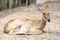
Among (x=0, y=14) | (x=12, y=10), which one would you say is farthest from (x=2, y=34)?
(x=12, y=10)

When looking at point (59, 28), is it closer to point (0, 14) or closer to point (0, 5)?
point (0, 14)

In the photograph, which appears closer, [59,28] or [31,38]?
[31,38]

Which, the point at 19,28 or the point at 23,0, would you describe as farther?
the point at 23,0

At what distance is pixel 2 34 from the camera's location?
22.1 feet

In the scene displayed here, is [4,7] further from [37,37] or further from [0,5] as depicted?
[37,37]

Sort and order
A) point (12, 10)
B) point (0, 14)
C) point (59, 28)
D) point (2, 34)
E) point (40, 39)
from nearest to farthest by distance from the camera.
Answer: point (40, 39), point (2, 34), point (59, 28), point (0, 14), point (12, 10)

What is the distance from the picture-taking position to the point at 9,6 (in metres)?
13.2

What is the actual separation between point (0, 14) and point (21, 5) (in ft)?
8.55

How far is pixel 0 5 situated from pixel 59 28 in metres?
5.73

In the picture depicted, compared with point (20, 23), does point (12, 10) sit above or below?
below

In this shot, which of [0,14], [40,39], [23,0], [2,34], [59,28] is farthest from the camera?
[23,0]

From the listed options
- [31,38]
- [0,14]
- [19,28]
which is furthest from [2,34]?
[0,14]

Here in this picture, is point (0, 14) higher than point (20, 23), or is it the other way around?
point (20, 23)

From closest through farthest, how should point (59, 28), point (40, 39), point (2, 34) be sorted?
1. point (40, 39)
2. point (2, 34)
3. point (59, 28)
